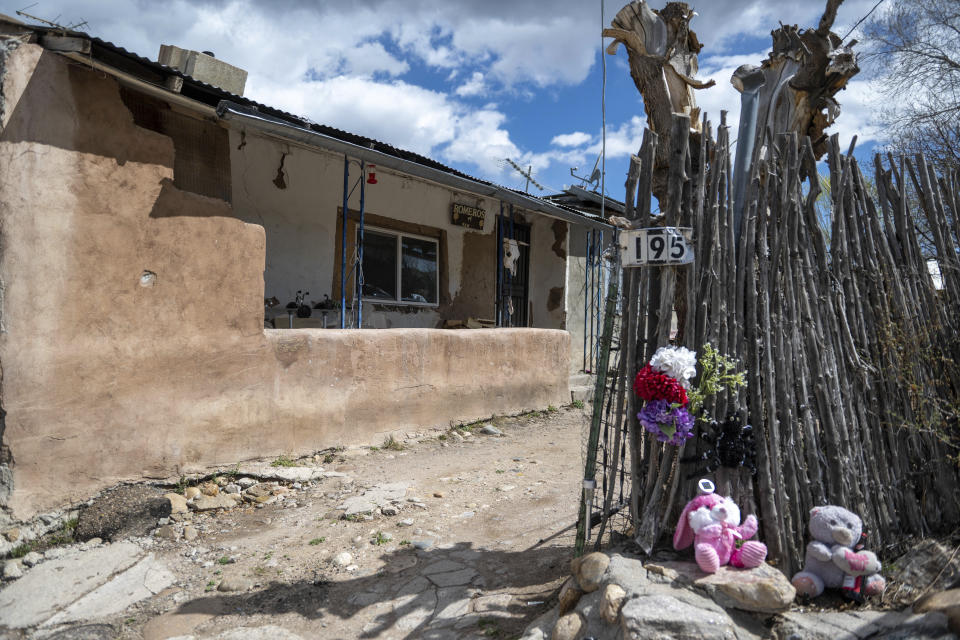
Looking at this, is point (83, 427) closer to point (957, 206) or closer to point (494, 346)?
point (494, 346)

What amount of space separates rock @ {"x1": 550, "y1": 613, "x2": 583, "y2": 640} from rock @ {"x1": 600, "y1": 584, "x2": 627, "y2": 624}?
0.15 meters

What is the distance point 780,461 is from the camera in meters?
2.97

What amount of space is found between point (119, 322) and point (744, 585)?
4483 mm

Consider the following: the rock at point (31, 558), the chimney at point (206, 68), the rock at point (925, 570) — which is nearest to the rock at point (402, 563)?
the rock at point (31, 558)

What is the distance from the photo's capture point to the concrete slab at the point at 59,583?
3459mm

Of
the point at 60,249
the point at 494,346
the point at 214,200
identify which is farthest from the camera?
→ the point at 494,346

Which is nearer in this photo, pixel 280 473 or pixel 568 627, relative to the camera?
pixel 568 627

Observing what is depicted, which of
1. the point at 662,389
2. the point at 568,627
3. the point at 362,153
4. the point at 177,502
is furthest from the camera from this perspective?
the point at 362,153

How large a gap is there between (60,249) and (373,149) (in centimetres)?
315

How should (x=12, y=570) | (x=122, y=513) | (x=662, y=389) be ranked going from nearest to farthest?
(x=662, y=389), (x=12, y=570), (x=122, y=513)

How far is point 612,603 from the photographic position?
2.61 m

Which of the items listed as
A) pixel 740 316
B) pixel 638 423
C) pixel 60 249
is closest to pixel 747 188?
pixel 740 316

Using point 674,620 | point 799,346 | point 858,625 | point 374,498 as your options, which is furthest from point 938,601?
point 374,498

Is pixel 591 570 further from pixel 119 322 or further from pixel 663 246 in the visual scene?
pixel 119 322
